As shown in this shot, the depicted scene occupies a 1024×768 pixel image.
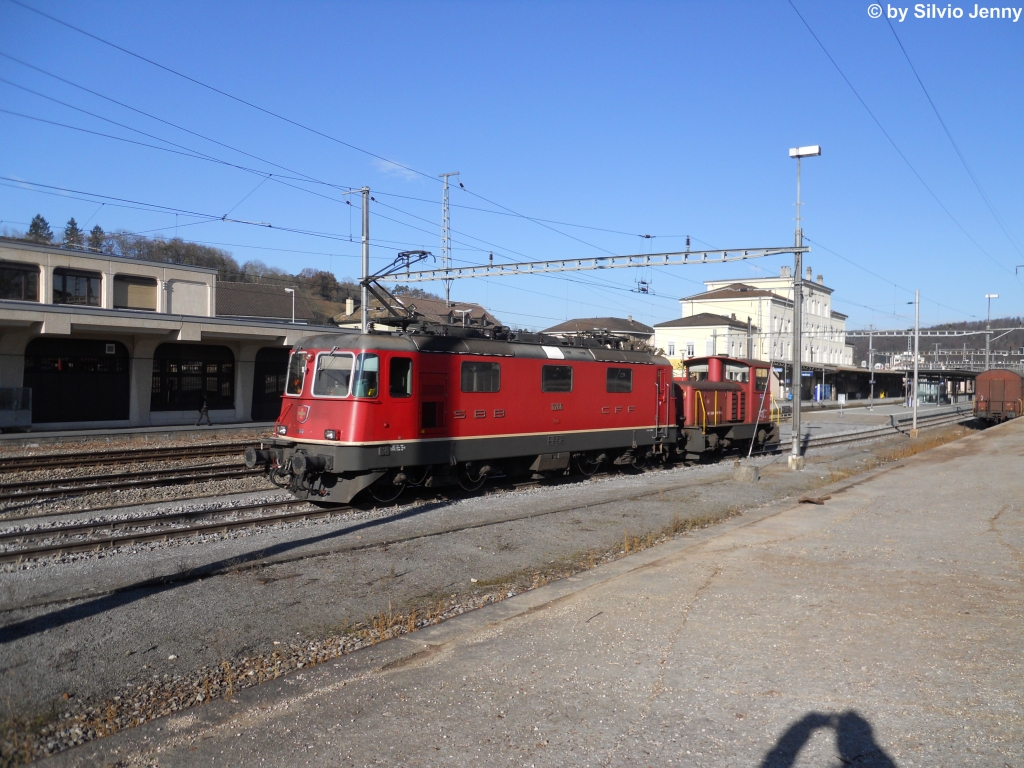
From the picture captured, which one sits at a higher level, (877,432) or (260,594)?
(877,432)

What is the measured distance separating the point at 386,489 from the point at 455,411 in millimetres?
1910

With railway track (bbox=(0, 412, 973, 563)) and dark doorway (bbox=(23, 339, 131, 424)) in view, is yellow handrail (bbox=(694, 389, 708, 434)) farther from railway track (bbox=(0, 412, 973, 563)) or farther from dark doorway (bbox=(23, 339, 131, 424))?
dark doorway (bbox=(23, 339, 131, 424))

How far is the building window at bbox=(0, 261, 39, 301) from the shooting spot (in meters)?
30.2

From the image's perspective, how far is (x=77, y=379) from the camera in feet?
96.6

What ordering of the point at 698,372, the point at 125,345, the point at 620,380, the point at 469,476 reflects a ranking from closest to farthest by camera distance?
the point at 469,476, the point at 620,380, the point at 698,372, the point at 125,345

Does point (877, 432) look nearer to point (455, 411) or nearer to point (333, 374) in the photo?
point (455, 411)

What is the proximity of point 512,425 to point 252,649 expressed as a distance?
30.2 feet

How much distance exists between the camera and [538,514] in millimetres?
12727

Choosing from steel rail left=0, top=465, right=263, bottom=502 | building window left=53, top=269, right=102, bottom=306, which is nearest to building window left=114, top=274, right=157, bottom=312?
building window left=53, top=269, right=102, bottom=306

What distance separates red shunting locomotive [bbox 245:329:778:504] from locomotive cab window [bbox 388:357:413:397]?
0.02 meters

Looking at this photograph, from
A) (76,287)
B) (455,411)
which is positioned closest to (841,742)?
(455,411)

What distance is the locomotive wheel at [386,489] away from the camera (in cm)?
1311

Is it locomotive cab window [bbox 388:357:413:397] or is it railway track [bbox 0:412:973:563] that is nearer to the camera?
railway track [bbox 0:412:973:563]

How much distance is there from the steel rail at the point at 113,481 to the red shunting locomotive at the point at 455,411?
2.42 m
